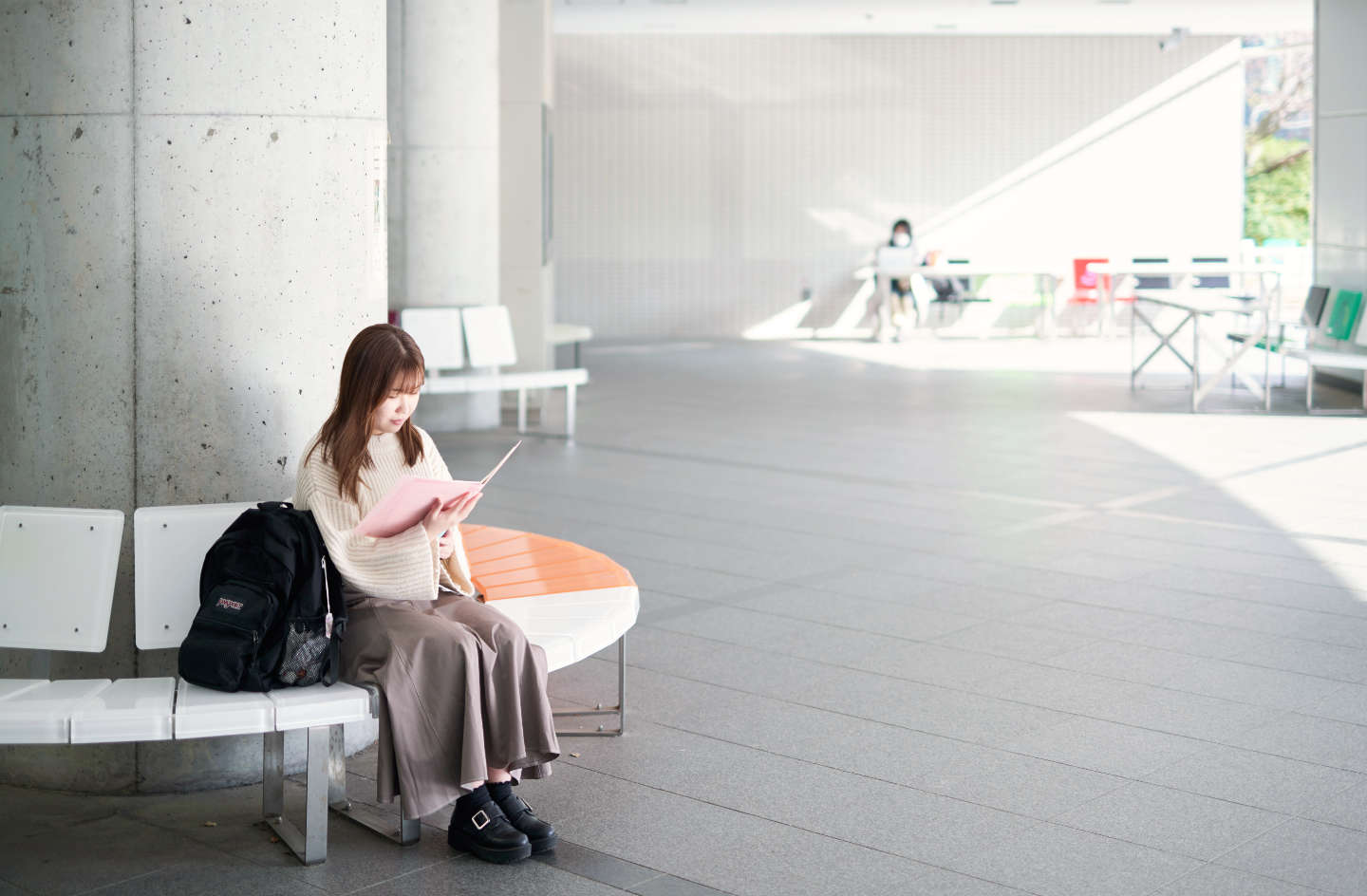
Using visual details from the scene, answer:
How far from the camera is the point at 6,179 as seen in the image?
3895 millimetres

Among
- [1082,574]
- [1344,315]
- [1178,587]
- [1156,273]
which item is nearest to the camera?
[1178,587]

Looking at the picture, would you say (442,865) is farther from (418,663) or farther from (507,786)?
(418,663)

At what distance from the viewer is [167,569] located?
12.2ft

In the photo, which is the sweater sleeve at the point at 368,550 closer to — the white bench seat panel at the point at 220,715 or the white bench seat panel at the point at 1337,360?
the white bench seat panel at the point at 220,715

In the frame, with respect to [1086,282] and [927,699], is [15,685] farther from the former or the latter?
[1086,282]

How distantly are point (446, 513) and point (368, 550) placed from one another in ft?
0.79

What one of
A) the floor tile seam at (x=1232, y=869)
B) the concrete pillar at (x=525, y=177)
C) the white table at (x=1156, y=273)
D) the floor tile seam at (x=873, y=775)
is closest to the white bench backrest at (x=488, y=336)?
the concrete pillar at (x=525, y=177)

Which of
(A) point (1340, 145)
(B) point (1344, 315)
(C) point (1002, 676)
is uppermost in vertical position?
(A) point (1340, 145)

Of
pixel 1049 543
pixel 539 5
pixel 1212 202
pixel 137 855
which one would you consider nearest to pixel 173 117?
pixel 137 855

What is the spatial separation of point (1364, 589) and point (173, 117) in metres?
4.61

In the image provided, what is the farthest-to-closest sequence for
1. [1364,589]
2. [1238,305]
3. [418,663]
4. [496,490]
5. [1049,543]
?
[1238,305] < [496,490] < [1049,543] < [1364,589] < [418,663]

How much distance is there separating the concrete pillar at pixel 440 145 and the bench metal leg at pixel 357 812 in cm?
678

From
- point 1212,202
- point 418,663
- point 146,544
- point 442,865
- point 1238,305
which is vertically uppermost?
point 1212,202

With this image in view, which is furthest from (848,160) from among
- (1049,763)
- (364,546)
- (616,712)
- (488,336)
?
(364,546)
